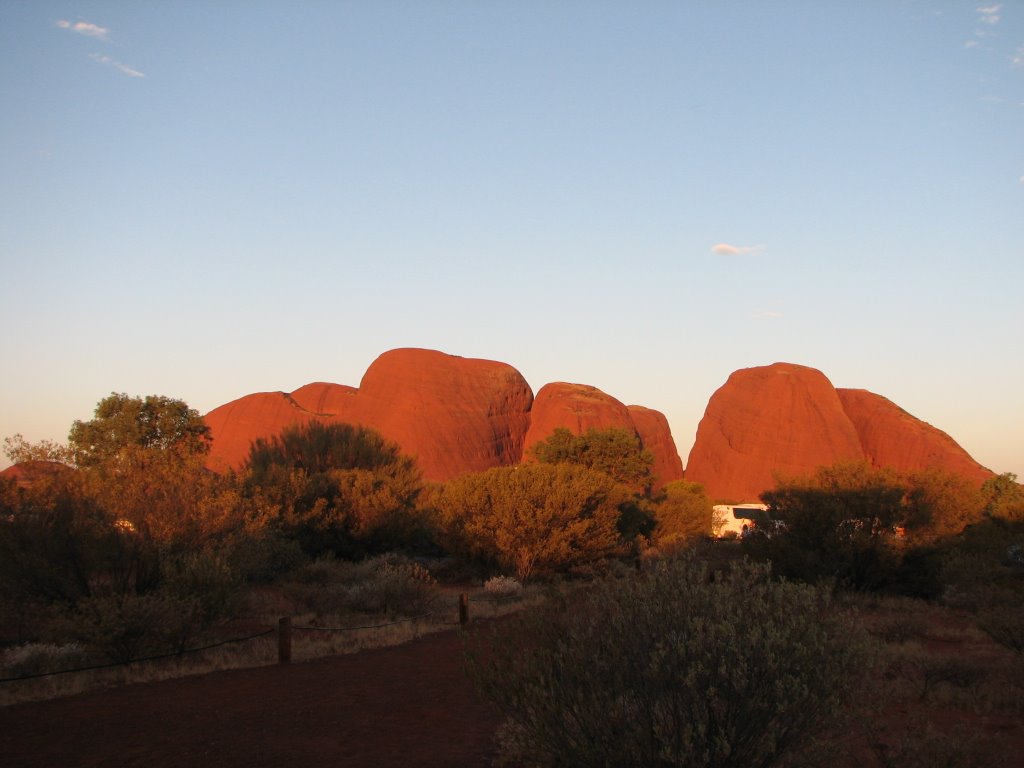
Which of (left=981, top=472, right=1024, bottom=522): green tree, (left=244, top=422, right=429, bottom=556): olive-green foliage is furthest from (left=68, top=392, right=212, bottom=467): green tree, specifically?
(left=981, top=472, right=1024, bottom=522): green tree

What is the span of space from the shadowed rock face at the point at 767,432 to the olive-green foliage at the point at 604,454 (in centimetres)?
2654

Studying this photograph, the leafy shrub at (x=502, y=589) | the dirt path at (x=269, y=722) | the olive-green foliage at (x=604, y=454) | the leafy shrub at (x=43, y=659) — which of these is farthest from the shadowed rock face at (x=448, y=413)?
the dirt path at (x=269, y=722)

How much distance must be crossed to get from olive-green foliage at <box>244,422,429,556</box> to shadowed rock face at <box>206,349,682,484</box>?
1181 inches

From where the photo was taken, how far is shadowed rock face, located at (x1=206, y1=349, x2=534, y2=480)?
61469 millimetres

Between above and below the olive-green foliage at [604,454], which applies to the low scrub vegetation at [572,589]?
below

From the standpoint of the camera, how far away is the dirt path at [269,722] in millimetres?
7105

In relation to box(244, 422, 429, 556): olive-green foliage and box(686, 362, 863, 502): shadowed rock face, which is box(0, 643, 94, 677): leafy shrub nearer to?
box(244, 422, 429, 556): olive-green foliage

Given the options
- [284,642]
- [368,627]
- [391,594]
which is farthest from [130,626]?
[391,594]

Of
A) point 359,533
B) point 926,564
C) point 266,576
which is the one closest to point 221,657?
point 266,576

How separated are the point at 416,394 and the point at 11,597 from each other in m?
50.7

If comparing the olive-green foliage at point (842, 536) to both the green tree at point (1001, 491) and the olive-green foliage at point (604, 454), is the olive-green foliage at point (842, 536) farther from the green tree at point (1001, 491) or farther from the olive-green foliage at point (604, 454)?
the olive-green foliage at point (604, 454)

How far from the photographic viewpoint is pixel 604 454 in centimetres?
4031

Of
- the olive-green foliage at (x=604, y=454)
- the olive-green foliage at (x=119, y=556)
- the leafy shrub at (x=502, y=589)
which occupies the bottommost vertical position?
the leafy shrub at (x=502, y=589)

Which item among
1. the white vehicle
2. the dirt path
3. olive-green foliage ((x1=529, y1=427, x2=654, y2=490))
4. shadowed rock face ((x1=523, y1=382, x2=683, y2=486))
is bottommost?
the white vehicle
